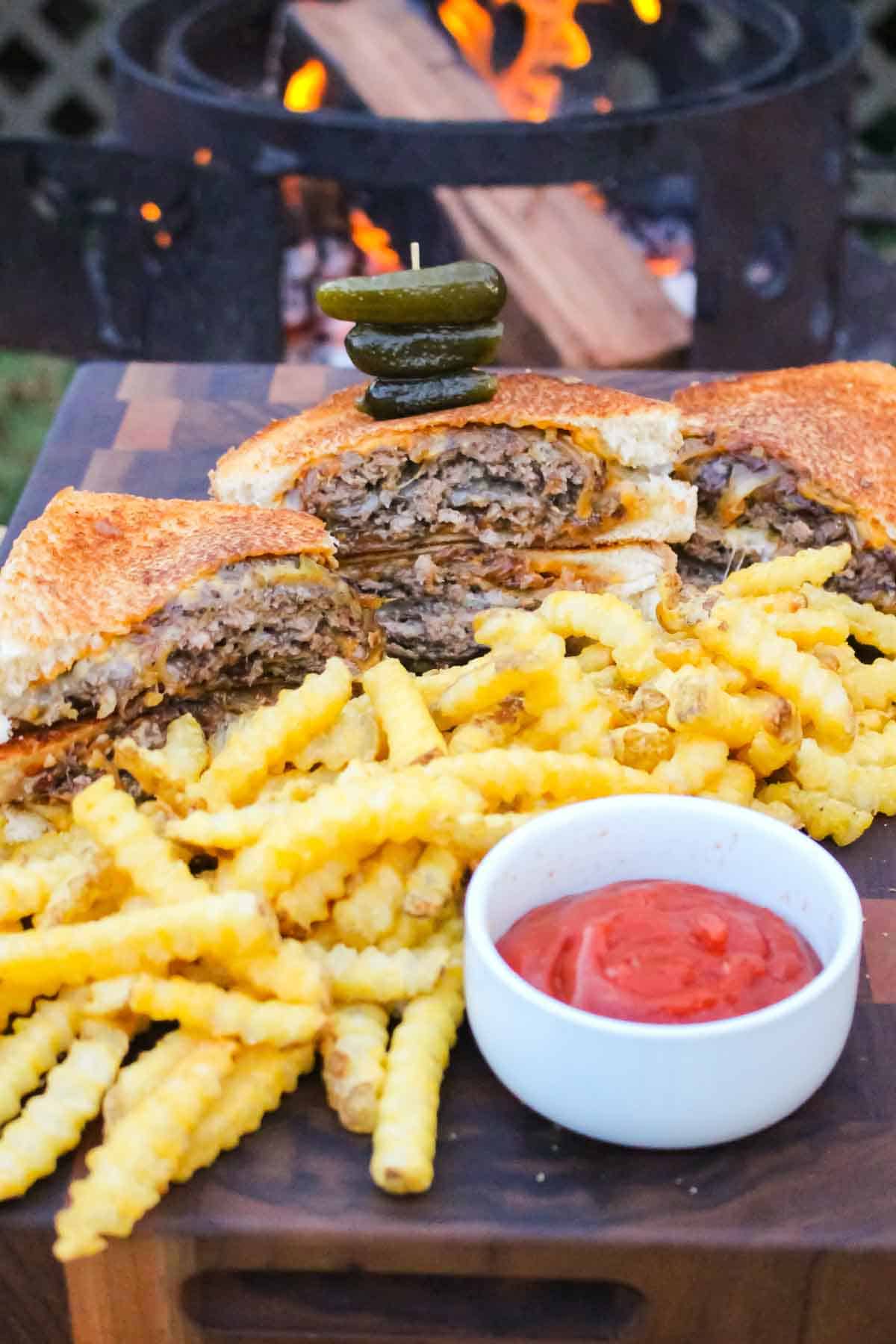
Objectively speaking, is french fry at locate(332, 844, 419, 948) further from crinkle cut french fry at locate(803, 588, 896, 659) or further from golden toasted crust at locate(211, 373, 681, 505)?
golden toasted crust at locate(211, 373, 681, 505)

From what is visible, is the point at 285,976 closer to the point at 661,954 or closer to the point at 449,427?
the point at 661,954

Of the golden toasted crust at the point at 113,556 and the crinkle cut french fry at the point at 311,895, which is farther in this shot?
the golden toasted crust at the point at 113,556

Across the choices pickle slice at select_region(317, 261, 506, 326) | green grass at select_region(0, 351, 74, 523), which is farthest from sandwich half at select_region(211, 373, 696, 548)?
green grass at select_region(0, 351, 74, 523)

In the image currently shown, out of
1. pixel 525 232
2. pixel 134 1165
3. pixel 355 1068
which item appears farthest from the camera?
pixel 525 232

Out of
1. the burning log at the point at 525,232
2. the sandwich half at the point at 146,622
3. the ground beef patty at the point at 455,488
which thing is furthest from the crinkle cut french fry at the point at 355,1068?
the burning log at the point at 525,232

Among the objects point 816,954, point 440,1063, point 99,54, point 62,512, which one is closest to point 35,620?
point 62,512

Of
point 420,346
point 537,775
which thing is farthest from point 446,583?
point 537,775

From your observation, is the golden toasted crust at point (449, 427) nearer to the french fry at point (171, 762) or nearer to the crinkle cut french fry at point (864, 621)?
the crinkle cut french fry at point (864, 621)
